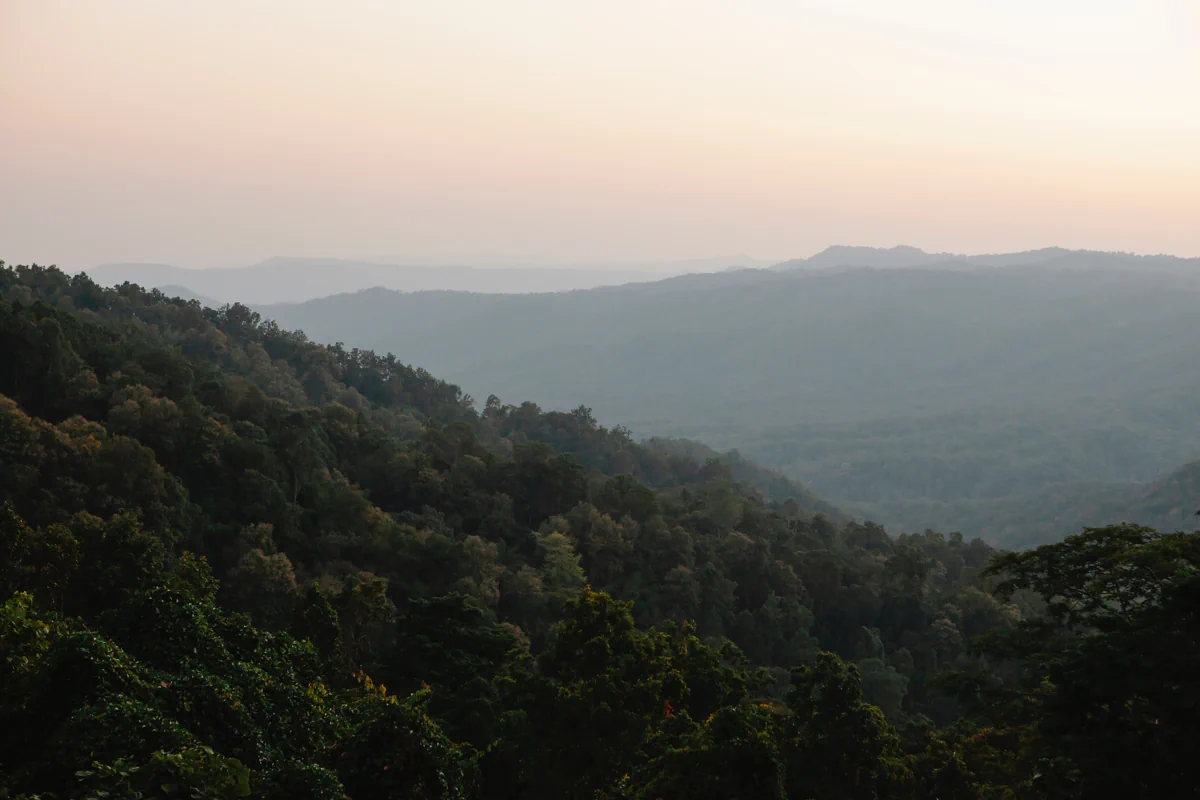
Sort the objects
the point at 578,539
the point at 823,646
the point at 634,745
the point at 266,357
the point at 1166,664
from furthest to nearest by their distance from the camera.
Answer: the point at 266,357
the point at 823,646
the point at 578,539
the point at 634,745
the point at 1166,664

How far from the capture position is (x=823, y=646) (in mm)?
58969

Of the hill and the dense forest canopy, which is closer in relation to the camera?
the hill

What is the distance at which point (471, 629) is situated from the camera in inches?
1118

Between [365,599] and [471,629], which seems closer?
[365,599]

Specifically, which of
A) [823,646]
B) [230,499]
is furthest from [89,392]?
[823,646]

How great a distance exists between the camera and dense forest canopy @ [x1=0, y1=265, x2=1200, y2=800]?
13000 millimetres

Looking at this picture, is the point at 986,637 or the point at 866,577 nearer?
the point at 986,637

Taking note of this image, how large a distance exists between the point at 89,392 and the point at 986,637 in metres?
39.4

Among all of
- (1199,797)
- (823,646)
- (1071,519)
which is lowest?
(1071,519)

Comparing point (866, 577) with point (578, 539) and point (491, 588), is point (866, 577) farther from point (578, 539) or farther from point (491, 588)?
point (491, 588)

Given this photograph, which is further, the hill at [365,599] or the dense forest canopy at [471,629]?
the dense forest canopy at [471,629]

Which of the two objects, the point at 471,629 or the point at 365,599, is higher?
the point at 365,599

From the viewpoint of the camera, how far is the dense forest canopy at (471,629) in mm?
13000

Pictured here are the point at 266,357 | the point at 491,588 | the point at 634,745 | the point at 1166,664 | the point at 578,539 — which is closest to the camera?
the point at 1166,664
